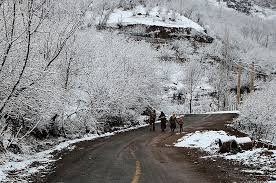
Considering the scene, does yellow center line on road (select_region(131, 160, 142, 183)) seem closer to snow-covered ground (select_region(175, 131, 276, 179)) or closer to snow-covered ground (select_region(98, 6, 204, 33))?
snow-covered ground (select_region(175, 131, 276, 179))

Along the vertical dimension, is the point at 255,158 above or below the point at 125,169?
above

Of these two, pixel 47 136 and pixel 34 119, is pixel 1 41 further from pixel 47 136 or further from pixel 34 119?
pixel 47 136

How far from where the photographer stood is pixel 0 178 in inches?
380

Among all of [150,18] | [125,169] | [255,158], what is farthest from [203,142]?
[150,18]

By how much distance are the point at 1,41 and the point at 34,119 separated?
22.9 feet

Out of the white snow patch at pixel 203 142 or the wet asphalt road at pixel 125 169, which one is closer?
the wet asphalt road at pixel 125 169

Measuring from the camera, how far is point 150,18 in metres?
127

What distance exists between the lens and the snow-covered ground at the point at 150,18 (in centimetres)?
11806

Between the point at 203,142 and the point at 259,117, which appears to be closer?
the point at 203,142

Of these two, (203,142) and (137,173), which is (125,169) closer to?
(137,173)

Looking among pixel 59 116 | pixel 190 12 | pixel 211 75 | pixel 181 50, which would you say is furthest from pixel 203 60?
pixel 59 116

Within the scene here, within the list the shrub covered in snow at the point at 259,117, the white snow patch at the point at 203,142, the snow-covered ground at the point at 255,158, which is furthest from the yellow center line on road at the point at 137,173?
the shrub covered in snow at the point at 259,117

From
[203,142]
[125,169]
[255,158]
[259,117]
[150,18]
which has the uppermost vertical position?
[150,18]

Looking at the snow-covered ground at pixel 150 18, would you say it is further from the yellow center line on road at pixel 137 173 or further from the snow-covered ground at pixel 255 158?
the yellow center line on road at pixel 137 173
